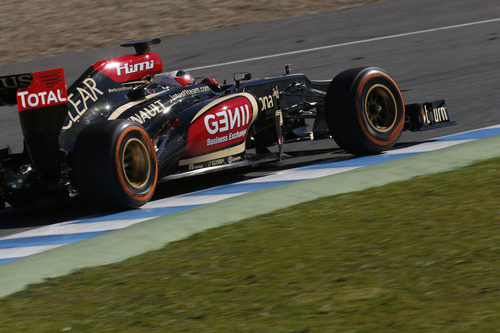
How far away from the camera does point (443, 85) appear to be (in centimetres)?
1221

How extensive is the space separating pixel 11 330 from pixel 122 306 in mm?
547

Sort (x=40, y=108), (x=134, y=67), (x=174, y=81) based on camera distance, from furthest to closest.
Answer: (x=174, y=81), (x=134, y=67), (x=40, y=108)

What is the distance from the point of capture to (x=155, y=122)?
26.2 feet

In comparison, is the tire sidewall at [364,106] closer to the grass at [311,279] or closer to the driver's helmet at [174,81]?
the driver's helmet at [174,81]

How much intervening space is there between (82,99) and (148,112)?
57 cm

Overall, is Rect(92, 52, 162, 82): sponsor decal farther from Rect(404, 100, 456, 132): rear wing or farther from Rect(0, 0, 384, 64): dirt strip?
Rect(0, 0, 384, 64): dirt strip

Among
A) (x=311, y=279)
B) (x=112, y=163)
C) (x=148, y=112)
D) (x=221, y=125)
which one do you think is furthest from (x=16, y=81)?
(x=311, y=279)

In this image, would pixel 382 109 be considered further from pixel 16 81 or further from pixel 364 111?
pixel 16 81

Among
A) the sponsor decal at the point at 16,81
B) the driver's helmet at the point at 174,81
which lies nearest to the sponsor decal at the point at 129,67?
the driver's helmet at the point at 174,81

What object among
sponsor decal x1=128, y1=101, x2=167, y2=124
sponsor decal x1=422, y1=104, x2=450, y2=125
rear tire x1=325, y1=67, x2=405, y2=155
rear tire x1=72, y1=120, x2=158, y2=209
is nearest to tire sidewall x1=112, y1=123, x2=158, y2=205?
rear tire x1=72, y1=120, x2=158, y2=209

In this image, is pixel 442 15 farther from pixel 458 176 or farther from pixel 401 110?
pixel 458 176

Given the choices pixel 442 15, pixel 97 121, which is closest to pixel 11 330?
pixel 97 121

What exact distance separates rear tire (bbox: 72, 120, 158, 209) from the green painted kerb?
0.60 m

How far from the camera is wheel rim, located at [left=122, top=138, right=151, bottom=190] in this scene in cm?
738
